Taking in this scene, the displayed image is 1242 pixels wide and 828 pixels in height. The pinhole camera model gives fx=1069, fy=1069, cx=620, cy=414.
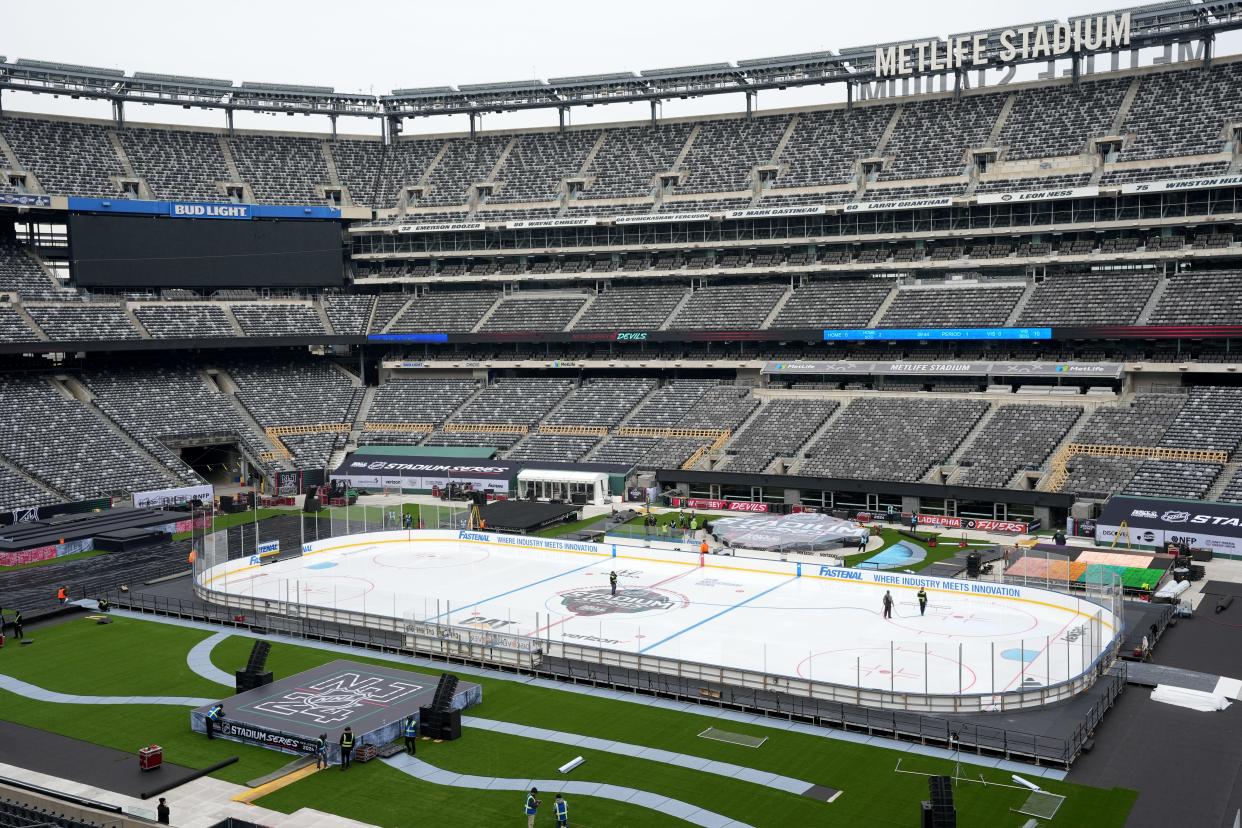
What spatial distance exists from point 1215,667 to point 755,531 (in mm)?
23343

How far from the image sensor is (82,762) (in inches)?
1098

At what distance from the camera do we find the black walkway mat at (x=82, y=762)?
2652 centimetres

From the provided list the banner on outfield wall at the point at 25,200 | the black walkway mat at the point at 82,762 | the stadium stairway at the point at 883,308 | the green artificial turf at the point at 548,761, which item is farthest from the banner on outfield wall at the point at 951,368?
the banner on outfield wall at the point at 25,200

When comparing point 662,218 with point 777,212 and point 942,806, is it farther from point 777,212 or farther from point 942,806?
point 942,806

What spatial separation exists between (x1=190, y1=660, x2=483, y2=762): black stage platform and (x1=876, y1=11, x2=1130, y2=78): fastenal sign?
5573 centimetres

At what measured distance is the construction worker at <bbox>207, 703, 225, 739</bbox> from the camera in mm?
29562

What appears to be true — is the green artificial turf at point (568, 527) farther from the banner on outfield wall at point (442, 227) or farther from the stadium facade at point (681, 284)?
the banner on outfield wall at point (442, 227)

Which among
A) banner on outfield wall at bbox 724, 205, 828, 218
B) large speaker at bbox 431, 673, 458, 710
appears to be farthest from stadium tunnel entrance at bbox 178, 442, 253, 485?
large speaker at bbox 431, 673, 458, 710

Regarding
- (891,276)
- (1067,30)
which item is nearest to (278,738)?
(891,276)

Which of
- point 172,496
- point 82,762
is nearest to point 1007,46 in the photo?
point 172,496

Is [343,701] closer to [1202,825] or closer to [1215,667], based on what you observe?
[1202,825]

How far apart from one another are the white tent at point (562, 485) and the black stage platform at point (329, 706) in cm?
3130

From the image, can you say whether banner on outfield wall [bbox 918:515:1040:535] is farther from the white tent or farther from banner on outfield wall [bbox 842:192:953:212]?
banner on outfield wall [bbox 842:192:953:212]

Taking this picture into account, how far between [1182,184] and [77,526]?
63743 millimetres
